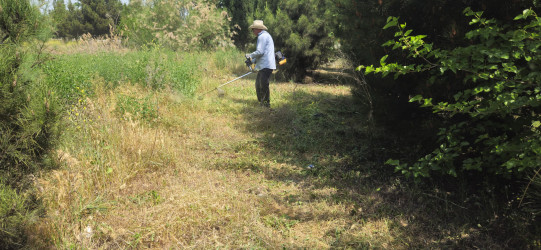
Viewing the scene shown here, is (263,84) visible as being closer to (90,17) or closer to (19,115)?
(19,115)

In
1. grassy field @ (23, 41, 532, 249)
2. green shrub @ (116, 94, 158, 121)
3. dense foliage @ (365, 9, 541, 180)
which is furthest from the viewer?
green shrub @ (116, 94, 158, 121)

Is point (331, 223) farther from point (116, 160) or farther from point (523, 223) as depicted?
point (116, 160)

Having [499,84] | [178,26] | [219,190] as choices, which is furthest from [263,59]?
[178,26]

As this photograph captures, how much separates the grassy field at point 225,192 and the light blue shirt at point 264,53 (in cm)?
202

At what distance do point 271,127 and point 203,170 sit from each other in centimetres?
216

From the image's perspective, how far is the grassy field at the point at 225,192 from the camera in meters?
2.75

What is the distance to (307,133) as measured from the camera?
5.54m

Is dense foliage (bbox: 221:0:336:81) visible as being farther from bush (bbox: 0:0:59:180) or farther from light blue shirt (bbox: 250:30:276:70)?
bush (bbox: 0:0:59:180)

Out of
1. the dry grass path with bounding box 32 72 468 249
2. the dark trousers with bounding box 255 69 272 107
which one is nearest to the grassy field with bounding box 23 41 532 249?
the dry grass path with bounding box 32 72 468 249

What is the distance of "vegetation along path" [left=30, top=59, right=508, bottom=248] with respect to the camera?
2762 millimetres

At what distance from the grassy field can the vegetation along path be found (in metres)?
0.01

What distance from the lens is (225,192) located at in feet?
11.4

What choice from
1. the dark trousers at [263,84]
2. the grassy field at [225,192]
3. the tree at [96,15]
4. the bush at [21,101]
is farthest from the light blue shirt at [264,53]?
the tree at [96,15]

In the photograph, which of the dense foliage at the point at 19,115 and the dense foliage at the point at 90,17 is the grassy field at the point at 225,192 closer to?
the dense foliage at the point at 19,115
